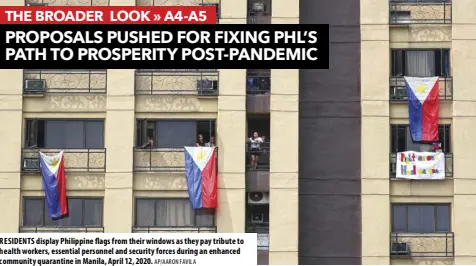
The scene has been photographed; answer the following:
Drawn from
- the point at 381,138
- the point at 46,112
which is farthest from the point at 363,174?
the point at 46,112

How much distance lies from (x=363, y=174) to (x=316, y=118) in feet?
11.0

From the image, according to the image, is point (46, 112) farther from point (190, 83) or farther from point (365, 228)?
point (365, 228)

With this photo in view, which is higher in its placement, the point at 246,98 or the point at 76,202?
the point at 246,98

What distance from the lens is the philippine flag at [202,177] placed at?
168 feet

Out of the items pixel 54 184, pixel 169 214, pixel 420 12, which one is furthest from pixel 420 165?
pixel 54 184

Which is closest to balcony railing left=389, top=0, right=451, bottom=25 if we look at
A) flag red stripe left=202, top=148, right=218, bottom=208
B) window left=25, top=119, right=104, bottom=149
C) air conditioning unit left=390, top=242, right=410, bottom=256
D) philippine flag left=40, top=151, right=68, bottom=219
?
air conditioning unit left=390, top=242, right=410, bottom=256

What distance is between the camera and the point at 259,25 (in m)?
51.9

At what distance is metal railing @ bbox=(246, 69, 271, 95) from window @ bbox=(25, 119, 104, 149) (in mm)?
6840

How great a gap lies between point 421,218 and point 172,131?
38.5 ft

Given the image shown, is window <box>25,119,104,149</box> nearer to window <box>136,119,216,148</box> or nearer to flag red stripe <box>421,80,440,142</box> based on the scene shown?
window <box>136,119,216,148</box>

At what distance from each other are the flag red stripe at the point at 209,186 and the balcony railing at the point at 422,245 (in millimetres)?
7907

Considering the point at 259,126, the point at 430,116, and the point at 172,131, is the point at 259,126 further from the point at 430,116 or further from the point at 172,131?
the point at 430,116

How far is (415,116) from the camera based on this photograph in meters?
51.8

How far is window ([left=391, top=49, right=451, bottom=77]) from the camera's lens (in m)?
52.9
